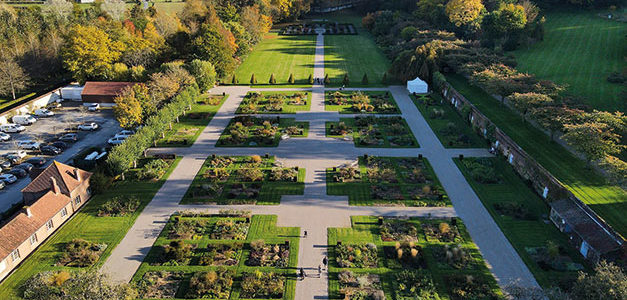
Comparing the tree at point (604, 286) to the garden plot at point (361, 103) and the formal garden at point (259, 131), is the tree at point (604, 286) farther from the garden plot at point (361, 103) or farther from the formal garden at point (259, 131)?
the garden plot at point (361, 103)

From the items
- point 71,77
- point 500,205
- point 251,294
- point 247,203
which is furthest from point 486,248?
point 71,77

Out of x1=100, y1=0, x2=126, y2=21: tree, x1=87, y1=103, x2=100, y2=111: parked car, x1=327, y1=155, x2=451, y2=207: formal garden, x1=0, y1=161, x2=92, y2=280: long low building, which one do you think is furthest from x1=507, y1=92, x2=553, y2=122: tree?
x1=100, y1=0, x2=126, y2=21: tree

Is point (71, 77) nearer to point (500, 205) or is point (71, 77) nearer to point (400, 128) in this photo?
point (400, 128)

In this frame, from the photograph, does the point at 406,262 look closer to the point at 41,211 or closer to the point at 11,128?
the point at 41,211

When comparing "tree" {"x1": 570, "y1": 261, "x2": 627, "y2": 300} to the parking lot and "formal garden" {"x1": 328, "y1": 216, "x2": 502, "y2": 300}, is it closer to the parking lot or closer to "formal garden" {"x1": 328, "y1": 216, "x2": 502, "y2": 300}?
"formal garden" {"x1": 328, "y1": 216, "x2": 502, "y2": 300}

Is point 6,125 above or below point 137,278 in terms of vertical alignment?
above

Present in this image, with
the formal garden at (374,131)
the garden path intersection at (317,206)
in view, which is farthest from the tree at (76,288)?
the formal garden at (374,131)

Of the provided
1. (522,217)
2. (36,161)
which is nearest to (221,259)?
(522,217)
